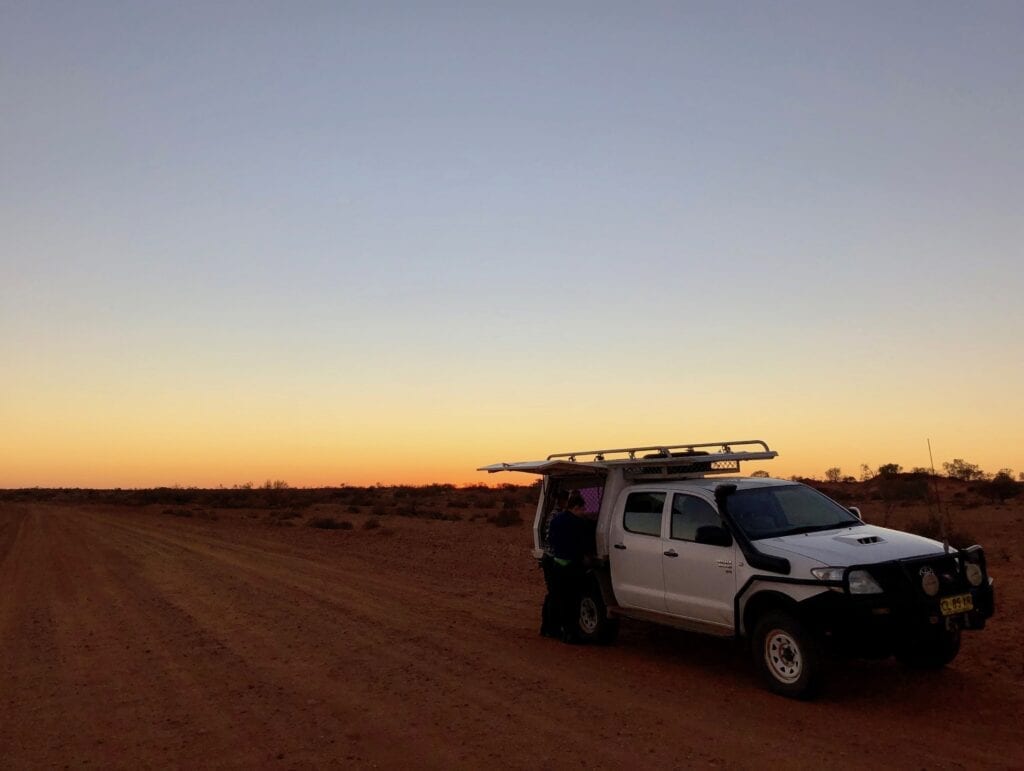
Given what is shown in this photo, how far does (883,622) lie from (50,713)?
7.32 m

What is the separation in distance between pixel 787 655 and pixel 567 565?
10.5 feet

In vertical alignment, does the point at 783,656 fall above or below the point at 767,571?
below

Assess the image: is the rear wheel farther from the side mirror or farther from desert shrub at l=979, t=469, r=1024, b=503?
desert shrub at l=979, t=469, r=1024, b=503

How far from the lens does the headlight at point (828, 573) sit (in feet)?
25.2

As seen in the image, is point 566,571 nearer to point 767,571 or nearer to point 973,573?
point 767,571

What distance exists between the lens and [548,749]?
6.52 meters

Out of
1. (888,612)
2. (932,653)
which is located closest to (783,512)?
(888,612)

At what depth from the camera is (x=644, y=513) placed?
10156 mm

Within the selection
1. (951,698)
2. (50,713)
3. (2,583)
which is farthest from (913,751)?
(2,583)

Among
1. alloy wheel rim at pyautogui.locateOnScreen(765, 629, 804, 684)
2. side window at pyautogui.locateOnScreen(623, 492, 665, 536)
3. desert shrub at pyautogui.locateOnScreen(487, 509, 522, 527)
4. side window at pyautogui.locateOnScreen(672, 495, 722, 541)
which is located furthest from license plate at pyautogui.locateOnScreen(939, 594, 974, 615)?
desert shrub at pyautogui.locateOnScreen(487, 509, 522, 527)

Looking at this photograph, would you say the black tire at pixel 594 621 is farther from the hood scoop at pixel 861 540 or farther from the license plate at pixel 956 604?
the license plate at pixel 956 604

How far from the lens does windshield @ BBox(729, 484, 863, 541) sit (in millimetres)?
8875

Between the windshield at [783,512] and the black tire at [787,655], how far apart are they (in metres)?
0.89

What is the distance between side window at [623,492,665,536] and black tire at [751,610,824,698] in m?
1.88
